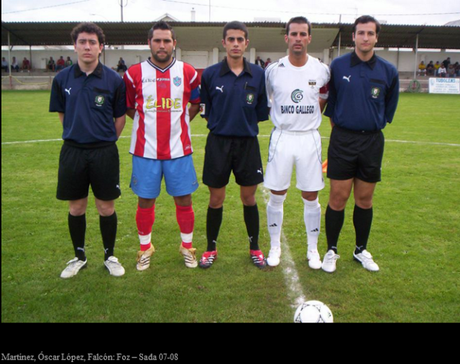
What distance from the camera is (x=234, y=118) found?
3791 millimetres

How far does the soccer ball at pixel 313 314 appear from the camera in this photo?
293cm

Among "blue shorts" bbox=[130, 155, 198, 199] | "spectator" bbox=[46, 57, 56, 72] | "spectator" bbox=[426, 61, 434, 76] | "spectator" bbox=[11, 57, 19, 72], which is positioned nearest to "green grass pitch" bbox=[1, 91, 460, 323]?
"blue shorts" bbox=[130, 155, 198, 199]

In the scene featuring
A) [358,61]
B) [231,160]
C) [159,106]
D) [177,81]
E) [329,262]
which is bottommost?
[329,262]

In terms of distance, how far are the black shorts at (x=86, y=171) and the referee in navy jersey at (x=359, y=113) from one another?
6.78 feet

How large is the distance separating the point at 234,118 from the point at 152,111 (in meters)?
0.76

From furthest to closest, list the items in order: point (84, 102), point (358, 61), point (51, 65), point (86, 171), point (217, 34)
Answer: point (51, 65) < point (217, 34) < point (358, 61) < point (86, 171) < point (84, 102)

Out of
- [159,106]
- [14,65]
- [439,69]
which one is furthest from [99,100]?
[14,65]

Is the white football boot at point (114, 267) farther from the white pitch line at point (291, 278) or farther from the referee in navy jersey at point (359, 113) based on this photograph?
the referee in navy jersey at point (359, 113)

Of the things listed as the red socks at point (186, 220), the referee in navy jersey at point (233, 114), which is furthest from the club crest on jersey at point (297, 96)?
the red socks at point (186, 220)

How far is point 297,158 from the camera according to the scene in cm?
392

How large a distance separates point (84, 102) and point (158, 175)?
0.94m

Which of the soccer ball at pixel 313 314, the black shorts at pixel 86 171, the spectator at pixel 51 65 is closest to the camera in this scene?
the soccer ball at pixel 313 314

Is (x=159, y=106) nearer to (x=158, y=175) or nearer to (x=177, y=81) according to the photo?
(x=177, y=81)

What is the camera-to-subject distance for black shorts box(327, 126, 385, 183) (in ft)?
12.4
